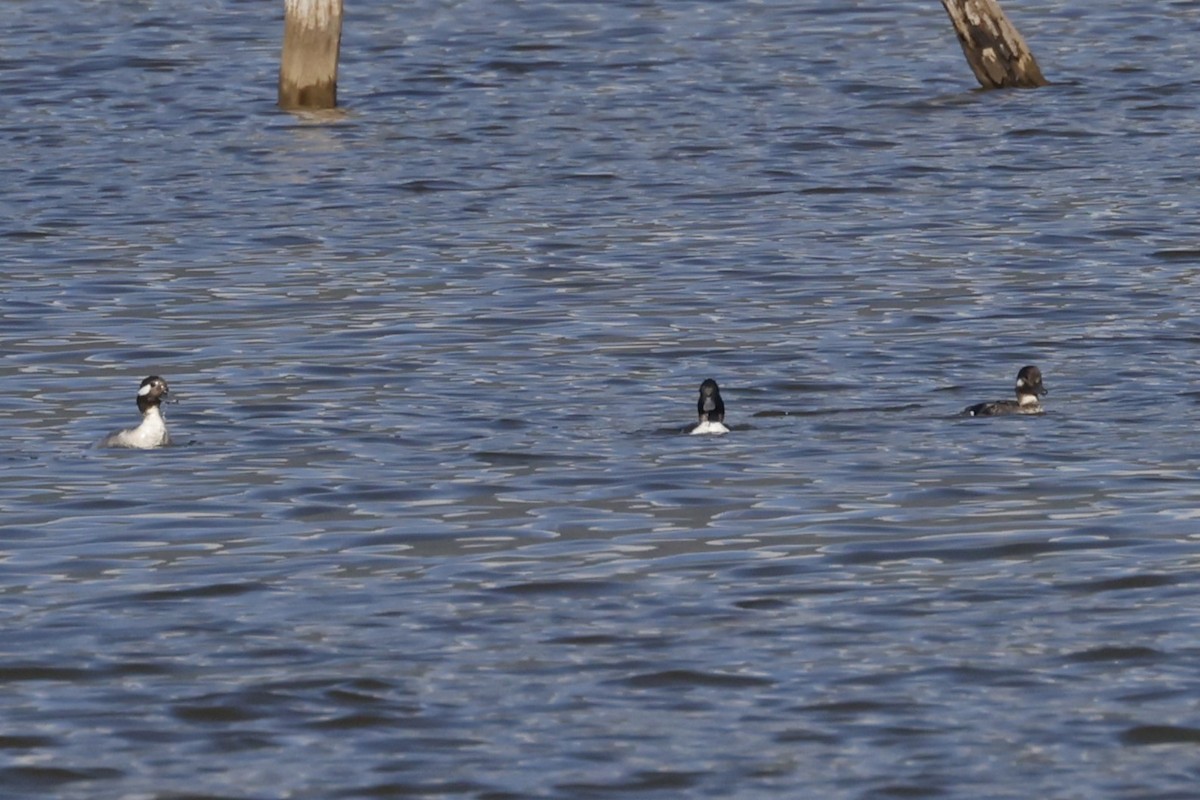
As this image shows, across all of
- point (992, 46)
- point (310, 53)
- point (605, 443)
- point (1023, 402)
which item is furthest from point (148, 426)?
point (992, 46)

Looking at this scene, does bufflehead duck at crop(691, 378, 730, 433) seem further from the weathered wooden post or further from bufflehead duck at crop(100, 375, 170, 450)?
the weathered wooden post

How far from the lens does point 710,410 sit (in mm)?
13352

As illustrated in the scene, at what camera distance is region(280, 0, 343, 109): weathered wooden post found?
24031 millimetres

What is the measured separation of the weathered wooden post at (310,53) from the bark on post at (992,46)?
5665mm

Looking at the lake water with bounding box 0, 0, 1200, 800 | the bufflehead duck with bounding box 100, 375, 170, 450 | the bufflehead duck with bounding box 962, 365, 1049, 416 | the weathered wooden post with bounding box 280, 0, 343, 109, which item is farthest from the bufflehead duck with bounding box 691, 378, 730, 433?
the weathered wooden post with bounding box 280, 0, 343, 109

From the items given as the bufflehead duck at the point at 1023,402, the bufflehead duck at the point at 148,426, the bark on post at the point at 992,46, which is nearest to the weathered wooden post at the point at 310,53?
the bark on post at the point at 992,46

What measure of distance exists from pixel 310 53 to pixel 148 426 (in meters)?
12.5

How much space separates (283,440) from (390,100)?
14847mm

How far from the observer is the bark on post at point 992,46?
2469cm

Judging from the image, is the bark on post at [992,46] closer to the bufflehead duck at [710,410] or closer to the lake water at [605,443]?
the lake water at [605,443]

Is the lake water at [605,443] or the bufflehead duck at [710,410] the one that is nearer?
the lake water at [605,443]

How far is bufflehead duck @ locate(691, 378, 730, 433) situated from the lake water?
5.0 inches

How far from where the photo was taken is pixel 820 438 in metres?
13.1

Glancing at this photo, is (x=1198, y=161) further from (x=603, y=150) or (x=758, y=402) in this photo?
(x=758, y=402)
